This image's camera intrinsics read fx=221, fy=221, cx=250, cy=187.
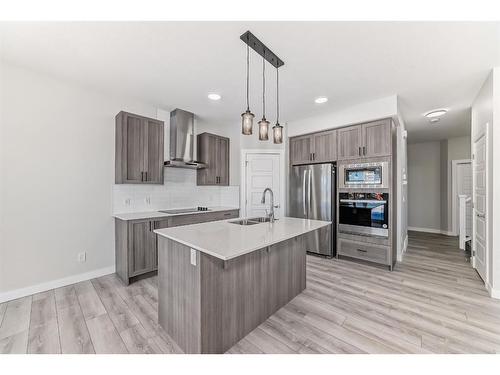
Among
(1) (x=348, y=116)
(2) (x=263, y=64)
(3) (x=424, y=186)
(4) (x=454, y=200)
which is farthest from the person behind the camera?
(3) (x=424, y=186)

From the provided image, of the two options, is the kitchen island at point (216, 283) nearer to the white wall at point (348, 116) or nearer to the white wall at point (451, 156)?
the white wall at point (348, 116)

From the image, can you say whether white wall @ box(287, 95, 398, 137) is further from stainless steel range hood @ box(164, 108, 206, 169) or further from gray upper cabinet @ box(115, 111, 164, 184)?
gray upper cabinet @ box(115, 111, 164, 184)

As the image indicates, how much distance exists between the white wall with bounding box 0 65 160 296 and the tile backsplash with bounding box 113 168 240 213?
21 centimetres

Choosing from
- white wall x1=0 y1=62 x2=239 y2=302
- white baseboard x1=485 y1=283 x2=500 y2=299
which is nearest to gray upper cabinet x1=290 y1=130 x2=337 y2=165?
white baseboard x1=485 y1=283 x2=500 y2=299

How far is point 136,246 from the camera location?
291 centimetres

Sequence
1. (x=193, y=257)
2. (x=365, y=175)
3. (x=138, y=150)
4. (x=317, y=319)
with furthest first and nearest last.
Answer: (x=365, y=175) < (x=138, y=150) < (x=317, y=319) < (x=193, y=257)

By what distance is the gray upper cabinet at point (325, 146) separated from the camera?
388 cm

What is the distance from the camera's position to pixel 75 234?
2.91m

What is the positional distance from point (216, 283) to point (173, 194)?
8.90 feet

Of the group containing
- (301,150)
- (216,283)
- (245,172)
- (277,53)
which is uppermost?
(277,53)

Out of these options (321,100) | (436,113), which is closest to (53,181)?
(321,100)

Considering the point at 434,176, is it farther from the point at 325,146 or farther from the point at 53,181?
the point at 53,181

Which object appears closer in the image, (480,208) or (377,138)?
(480,208)
